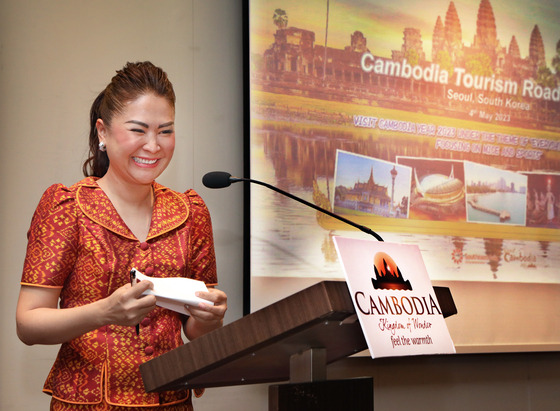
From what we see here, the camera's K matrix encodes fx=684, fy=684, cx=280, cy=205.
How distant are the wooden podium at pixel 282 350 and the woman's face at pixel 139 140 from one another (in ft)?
2.07

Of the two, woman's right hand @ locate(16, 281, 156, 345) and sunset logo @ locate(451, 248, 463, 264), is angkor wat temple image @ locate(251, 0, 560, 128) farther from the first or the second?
woman's right hand @ locate(16, 281, 156, 345)

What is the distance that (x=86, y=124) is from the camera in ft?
8.49

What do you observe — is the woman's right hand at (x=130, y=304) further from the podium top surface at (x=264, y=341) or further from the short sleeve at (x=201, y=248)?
the short sleeve at (x=201, y=248)

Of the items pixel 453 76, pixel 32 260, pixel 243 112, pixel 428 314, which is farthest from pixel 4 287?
pixel 453 76

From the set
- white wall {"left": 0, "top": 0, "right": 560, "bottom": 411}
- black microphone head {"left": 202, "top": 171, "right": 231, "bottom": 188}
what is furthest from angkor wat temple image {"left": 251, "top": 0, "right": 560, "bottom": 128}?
black microphone head {"left": 202, "top": 171, "right": 231, "bottom": 188}

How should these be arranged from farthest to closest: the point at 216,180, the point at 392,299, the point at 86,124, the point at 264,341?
the point at 86,124
the point at 216,180
the point at 392,299
the point at 264,341

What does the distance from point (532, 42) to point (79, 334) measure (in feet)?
9.12

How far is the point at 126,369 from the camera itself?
63.2 inches

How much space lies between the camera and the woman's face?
1.75 metres

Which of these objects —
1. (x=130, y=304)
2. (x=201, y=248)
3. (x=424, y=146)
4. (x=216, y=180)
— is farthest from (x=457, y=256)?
(x=130, y=304)

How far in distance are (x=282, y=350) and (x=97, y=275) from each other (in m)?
0.58

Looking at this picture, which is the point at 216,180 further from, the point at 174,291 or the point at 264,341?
the point at 264,341

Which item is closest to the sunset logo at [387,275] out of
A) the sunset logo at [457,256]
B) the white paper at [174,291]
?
the white paper at [174,291]

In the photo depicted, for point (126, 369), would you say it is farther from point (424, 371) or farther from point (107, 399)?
point (424, 371)
